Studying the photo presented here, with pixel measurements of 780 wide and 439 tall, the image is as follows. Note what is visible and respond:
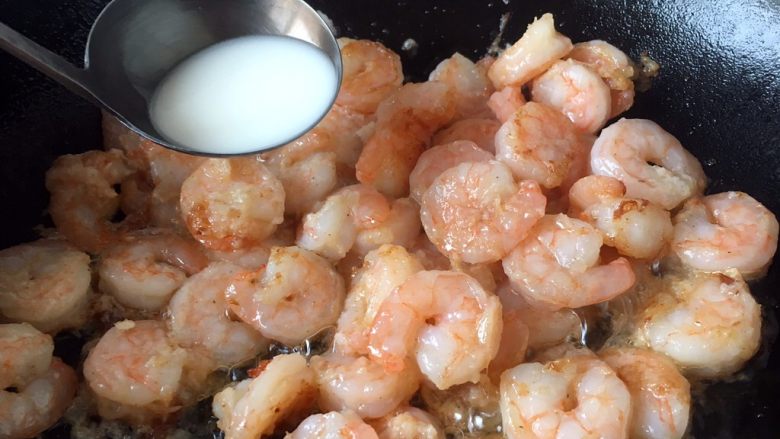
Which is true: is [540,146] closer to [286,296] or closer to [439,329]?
[439,329]

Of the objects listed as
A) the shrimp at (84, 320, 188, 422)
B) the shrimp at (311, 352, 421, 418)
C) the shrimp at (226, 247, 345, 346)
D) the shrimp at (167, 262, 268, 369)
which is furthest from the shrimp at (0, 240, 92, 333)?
the shrimp at (311, 352, 421, 418)

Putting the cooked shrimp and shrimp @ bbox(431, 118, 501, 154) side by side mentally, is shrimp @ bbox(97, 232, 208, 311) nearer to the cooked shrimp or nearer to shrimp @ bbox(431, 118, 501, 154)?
shrimp @ bbox(431, 118, 501, 154)

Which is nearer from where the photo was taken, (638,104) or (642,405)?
(642,405)

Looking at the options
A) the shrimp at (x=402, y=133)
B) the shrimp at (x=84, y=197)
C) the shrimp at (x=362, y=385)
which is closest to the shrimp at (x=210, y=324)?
the shrimp at (x=362, y=385)

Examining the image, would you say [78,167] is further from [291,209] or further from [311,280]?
[311,280]

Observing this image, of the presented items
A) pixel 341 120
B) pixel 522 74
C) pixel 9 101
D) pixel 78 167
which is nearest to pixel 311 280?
pixel 341 120

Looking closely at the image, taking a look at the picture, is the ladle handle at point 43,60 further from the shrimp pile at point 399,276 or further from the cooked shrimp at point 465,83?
the cooked shrimp at point 465,83

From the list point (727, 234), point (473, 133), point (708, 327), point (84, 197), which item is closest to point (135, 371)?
point (84, 197)
